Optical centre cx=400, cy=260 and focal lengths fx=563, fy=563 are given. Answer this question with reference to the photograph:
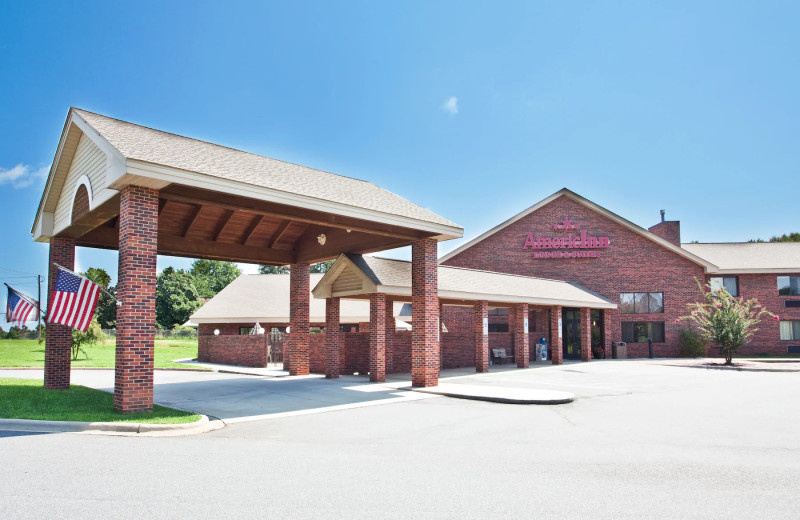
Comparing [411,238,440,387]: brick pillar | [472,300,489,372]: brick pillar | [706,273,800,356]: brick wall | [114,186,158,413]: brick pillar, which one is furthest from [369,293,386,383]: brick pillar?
[706,273,800,356]: brick wall

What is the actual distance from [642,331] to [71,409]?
1242 inches

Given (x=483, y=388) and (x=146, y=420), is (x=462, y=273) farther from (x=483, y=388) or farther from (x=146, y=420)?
(x=146, y=420)

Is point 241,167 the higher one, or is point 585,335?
point 241,167

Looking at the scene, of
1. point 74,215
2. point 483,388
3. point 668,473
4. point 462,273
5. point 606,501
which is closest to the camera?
point 606,501

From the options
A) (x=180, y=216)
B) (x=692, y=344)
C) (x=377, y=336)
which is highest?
(x=180, y=216)

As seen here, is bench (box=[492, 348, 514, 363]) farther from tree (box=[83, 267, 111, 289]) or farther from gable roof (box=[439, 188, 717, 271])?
tree (box=[83, 267, 111, 289])

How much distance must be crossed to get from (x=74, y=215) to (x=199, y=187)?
538cm

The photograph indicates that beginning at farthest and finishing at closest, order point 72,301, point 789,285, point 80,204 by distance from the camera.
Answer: point 789,285 < point 80,204 < point 72,301

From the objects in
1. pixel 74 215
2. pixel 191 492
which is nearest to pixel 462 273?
pixel 74 215

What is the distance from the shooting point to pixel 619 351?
33500 mm

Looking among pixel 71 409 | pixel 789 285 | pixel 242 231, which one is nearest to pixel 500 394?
pixel 71 409

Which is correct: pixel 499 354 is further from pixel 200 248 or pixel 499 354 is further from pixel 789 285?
pixel 789 285

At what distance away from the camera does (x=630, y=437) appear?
9523mm

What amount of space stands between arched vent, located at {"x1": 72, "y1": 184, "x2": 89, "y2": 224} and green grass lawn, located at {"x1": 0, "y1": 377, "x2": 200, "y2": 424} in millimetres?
4433
